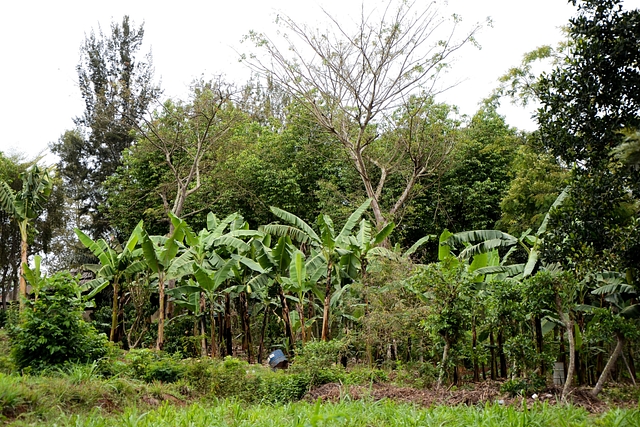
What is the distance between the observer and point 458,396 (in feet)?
24.3

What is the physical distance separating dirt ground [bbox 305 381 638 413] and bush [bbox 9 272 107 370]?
3.57 m

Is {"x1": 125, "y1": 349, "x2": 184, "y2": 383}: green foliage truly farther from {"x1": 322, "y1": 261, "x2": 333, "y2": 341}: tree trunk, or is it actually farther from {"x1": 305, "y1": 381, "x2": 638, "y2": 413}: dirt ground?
{"x1": 322, "y1": 261, "x2": 333, "y2": 341}: tree trunk

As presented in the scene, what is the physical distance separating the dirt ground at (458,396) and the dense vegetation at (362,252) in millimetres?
217

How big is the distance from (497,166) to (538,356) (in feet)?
50.2

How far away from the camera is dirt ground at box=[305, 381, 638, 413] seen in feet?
22.9

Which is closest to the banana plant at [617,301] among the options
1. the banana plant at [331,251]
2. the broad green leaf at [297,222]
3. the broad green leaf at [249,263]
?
the banana plant at [331,251]

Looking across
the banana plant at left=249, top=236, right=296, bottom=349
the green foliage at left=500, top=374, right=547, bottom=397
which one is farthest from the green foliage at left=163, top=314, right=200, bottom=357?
the green foliage at left=500, top=374, right=547, bottom=397

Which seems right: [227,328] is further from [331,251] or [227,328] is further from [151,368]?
[151,368]

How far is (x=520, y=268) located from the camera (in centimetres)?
1141

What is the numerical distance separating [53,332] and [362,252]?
20.2 ft

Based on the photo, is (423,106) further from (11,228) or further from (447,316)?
(11,228)

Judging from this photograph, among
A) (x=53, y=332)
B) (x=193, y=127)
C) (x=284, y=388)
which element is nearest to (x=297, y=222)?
(x=284, y=388)

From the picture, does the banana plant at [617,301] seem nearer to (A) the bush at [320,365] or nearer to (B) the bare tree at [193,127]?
(A) the bush at [320,365]

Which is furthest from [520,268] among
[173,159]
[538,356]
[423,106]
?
[173,159]
